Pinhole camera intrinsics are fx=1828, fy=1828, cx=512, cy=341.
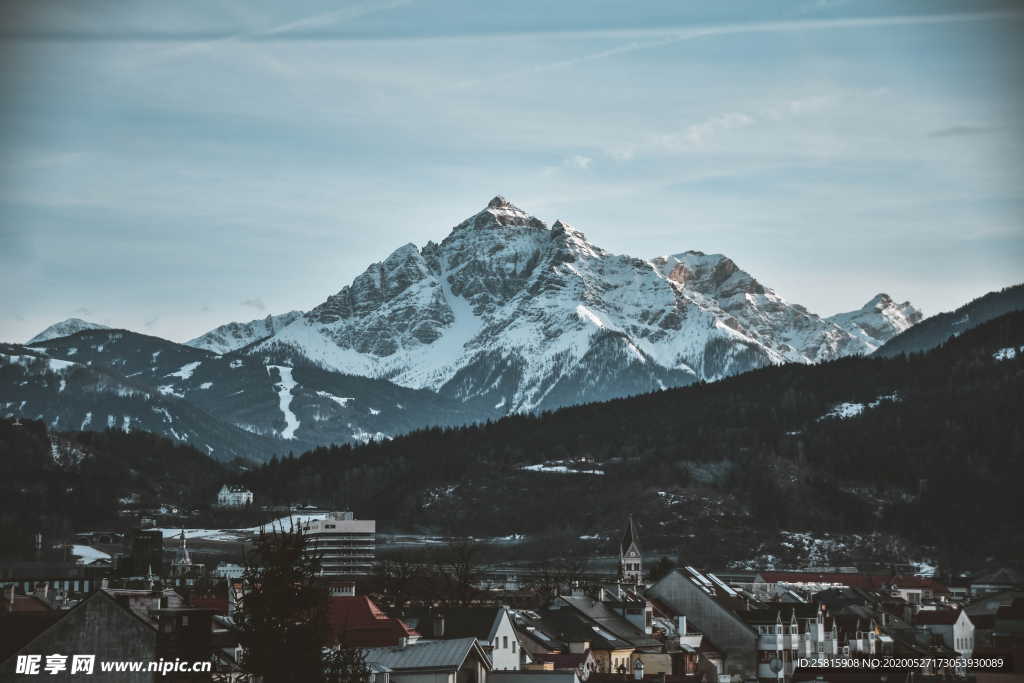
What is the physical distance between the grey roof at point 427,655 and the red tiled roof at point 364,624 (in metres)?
2.67

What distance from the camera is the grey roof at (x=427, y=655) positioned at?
7919cm

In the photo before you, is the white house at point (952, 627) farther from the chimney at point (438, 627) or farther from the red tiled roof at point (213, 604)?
the red tiled roof at point (213, 604)

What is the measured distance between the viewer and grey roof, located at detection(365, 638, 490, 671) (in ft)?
260

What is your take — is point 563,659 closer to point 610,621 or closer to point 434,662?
point 610,621

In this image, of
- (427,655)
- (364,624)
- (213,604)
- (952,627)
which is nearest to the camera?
(427,655)

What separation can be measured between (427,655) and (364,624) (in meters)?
13.7

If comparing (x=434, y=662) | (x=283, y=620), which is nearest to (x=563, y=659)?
(x=434, y=662)

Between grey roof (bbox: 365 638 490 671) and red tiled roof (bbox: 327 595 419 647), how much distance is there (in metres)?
2.67

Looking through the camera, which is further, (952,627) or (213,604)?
(952,627)

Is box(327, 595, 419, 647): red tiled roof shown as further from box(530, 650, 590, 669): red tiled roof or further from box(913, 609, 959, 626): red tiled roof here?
box(913, 609, 959, 626): red tiled roof

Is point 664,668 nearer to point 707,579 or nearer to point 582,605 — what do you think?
point 582,605

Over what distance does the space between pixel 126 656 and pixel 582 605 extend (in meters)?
51.1

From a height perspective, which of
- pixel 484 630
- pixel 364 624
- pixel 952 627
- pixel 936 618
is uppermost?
pixel 936 618

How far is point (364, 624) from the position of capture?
93.9 meters
